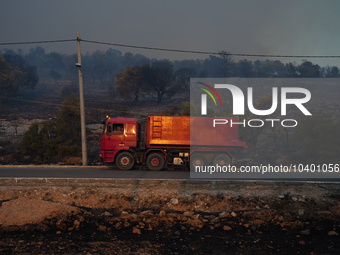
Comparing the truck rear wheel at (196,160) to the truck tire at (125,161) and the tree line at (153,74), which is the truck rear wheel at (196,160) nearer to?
the truck tire at (125,161)

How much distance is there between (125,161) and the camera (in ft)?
55.6

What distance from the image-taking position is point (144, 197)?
40.5 feet

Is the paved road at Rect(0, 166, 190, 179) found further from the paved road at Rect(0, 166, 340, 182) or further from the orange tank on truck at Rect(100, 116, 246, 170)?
the orange tank on truck at Rect(100, 116, 246, 170)

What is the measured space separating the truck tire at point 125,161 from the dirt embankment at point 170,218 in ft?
11.6

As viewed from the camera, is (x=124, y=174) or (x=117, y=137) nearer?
(x=124, y=174)

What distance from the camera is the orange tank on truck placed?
1673 cm

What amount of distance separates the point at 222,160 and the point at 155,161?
3.39 m

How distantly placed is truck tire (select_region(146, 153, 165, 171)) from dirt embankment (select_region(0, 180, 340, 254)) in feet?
11.5

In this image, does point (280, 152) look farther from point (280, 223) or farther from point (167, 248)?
point (167, 248)

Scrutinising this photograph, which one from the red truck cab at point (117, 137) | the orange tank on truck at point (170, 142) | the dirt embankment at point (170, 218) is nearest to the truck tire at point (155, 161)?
the orange tank on truck at point (170, 142)

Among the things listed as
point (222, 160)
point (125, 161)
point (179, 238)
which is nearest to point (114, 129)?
point (125, 161)

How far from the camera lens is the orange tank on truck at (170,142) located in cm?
1673

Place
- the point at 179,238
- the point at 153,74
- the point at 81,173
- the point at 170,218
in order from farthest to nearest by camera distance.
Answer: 1. the point at 153,74
2. the point at 81,173
3. the point at 170,218
4. the point at 179,238

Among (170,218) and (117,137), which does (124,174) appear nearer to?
(117,137)
